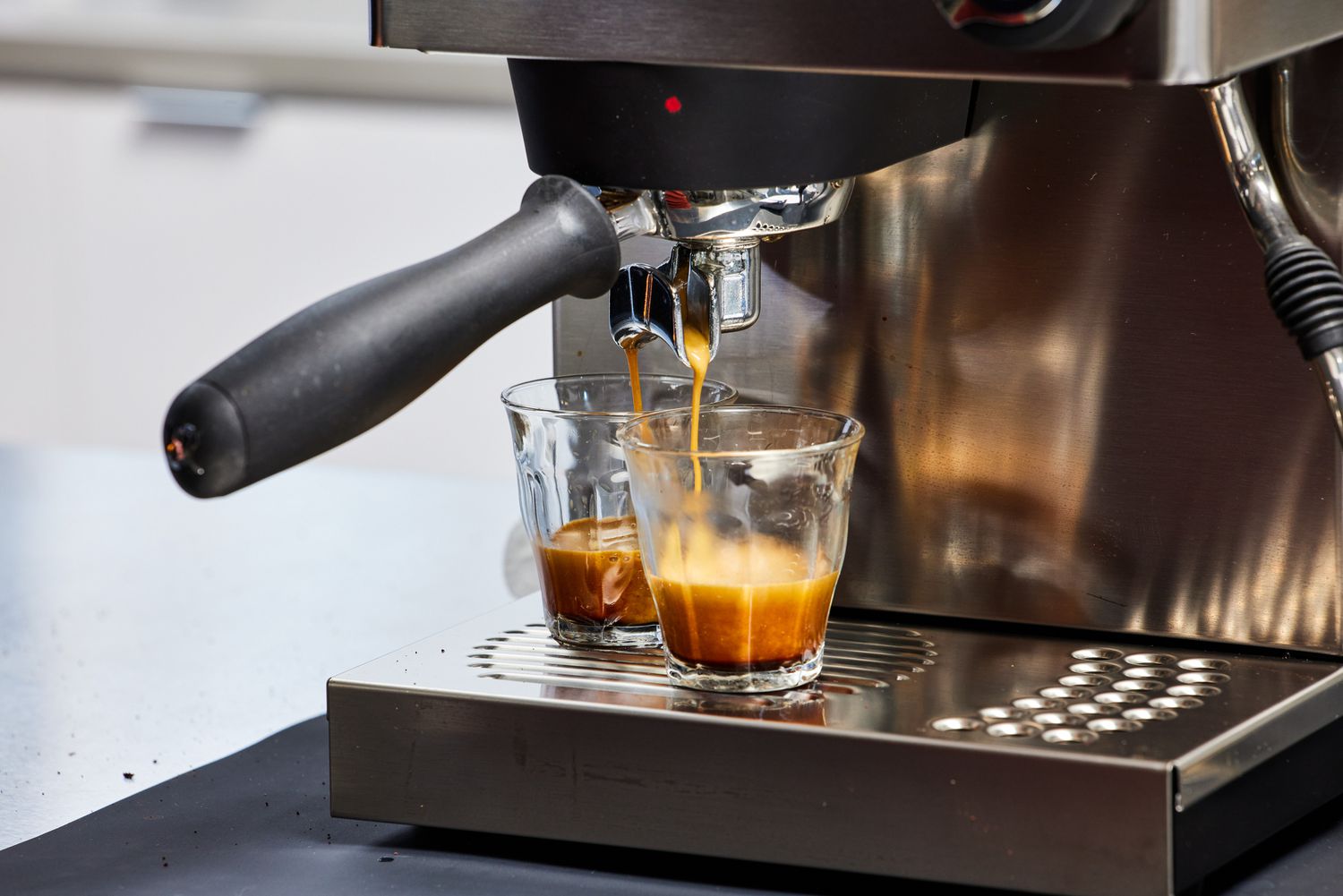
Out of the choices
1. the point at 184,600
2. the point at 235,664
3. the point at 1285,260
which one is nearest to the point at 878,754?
the point at 1285,260

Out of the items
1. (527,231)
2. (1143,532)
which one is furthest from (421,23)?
(1143,532)

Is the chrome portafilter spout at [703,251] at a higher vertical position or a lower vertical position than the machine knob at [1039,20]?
lower

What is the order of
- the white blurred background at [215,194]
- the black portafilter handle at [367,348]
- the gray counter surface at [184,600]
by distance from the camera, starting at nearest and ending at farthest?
1. the black portafilter handle at [367,348]
2. the gray counter surface at [184,600]
3. the white blurred background at [215,194]

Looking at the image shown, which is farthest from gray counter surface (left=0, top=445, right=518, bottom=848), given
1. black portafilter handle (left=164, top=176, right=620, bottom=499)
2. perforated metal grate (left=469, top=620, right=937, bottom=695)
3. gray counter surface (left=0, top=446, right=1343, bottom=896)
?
black portafilter handle (left=164, top=176, right=620, bottom=499)

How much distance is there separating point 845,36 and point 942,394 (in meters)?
0.19

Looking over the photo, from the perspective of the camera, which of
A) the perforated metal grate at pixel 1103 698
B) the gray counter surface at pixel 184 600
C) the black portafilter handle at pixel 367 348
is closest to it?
the black portafilter handle at pixel 367 348

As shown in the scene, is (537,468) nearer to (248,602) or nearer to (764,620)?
(764,620)

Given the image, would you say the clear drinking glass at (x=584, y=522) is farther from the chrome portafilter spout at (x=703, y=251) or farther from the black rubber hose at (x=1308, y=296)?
the black rubber hose at (x=1308, y=296)

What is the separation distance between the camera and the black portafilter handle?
411 mm

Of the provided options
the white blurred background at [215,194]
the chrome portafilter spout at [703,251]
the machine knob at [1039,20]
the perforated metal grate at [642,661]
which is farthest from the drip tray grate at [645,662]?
the white blurred background at [215,194]

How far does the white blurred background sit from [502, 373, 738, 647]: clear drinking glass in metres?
1.67

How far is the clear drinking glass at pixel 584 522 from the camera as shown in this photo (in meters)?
0.60

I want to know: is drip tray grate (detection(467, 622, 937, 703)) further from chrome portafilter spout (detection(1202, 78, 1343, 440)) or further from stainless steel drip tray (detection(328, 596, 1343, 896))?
chrome portafilter spout (detection(1202, 78, 1343, 440))

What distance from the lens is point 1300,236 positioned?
0.49m
